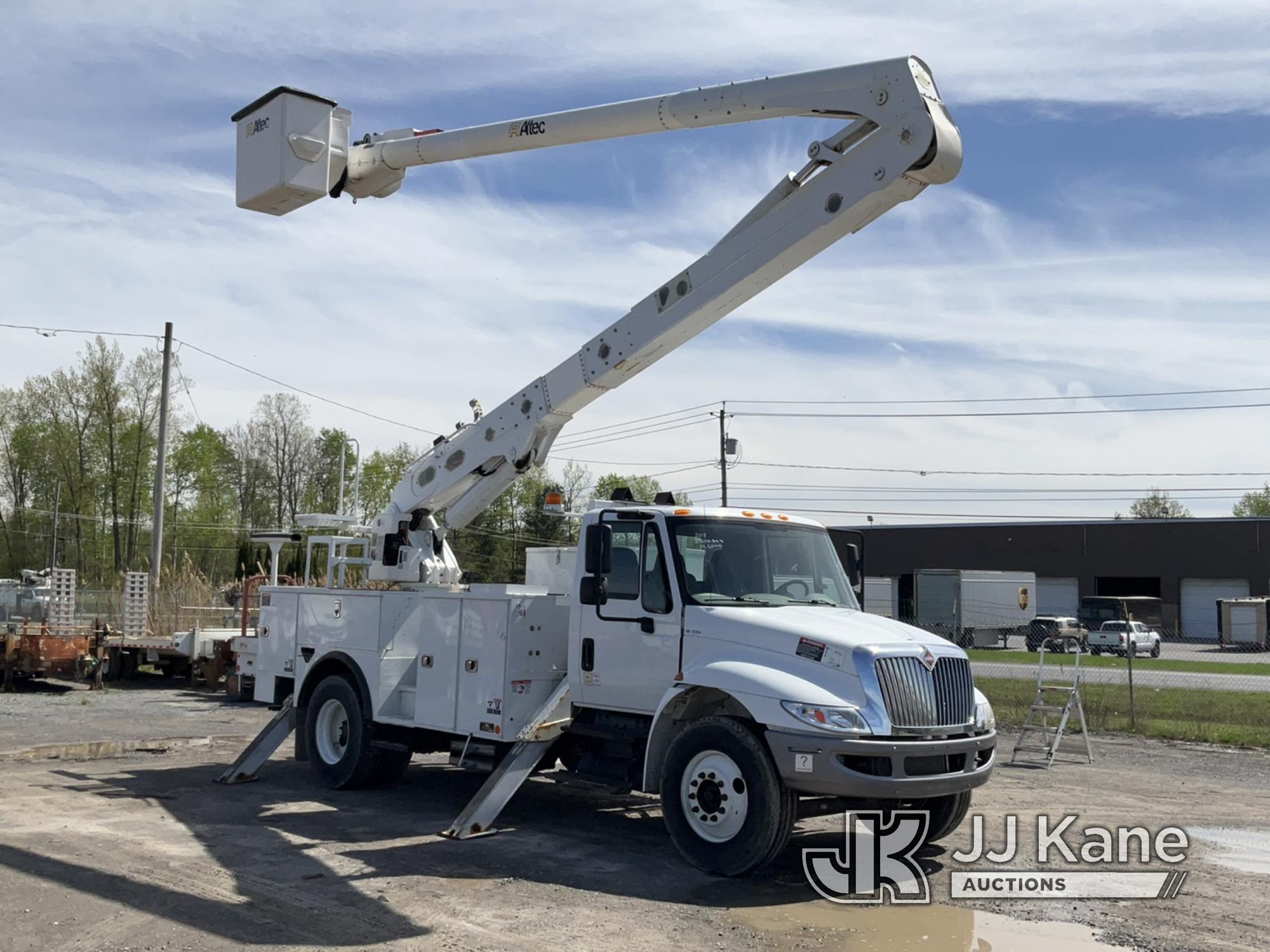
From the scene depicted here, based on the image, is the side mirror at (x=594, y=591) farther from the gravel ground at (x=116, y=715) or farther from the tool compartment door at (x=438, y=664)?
the gravel ground at (x=116, y=715)

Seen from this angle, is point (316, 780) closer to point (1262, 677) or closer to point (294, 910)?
point (294, 910)

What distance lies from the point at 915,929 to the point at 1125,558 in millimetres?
57899

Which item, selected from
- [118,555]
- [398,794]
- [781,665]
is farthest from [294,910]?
[118,555]

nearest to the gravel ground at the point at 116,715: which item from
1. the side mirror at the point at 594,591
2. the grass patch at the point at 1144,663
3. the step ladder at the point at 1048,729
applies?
the side mirror at the point at 594,591

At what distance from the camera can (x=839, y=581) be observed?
9.75m

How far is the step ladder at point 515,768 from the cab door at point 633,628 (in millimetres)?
313

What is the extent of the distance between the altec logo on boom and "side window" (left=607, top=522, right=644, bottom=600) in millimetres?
3848

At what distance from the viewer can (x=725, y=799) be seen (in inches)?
321

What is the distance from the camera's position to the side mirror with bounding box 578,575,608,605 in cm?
931

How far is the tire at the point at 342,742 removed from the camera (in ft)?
36.8

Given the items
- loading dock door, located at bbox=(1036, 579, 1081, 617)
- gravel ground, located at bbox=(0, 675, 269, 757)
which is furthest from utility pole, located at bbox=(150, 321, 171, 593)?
loading dock door, located at bbox=(1036, 579, 1081, 617)

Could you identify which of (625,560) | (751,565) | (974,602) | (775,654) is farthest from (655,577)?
(974,602)

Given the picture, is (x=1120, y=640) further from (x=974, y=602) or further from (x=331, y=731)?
(x=331, y=731)

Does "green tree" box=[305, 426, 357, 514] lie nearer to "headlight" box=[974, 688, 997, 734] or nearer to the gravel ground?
the gravel ground
